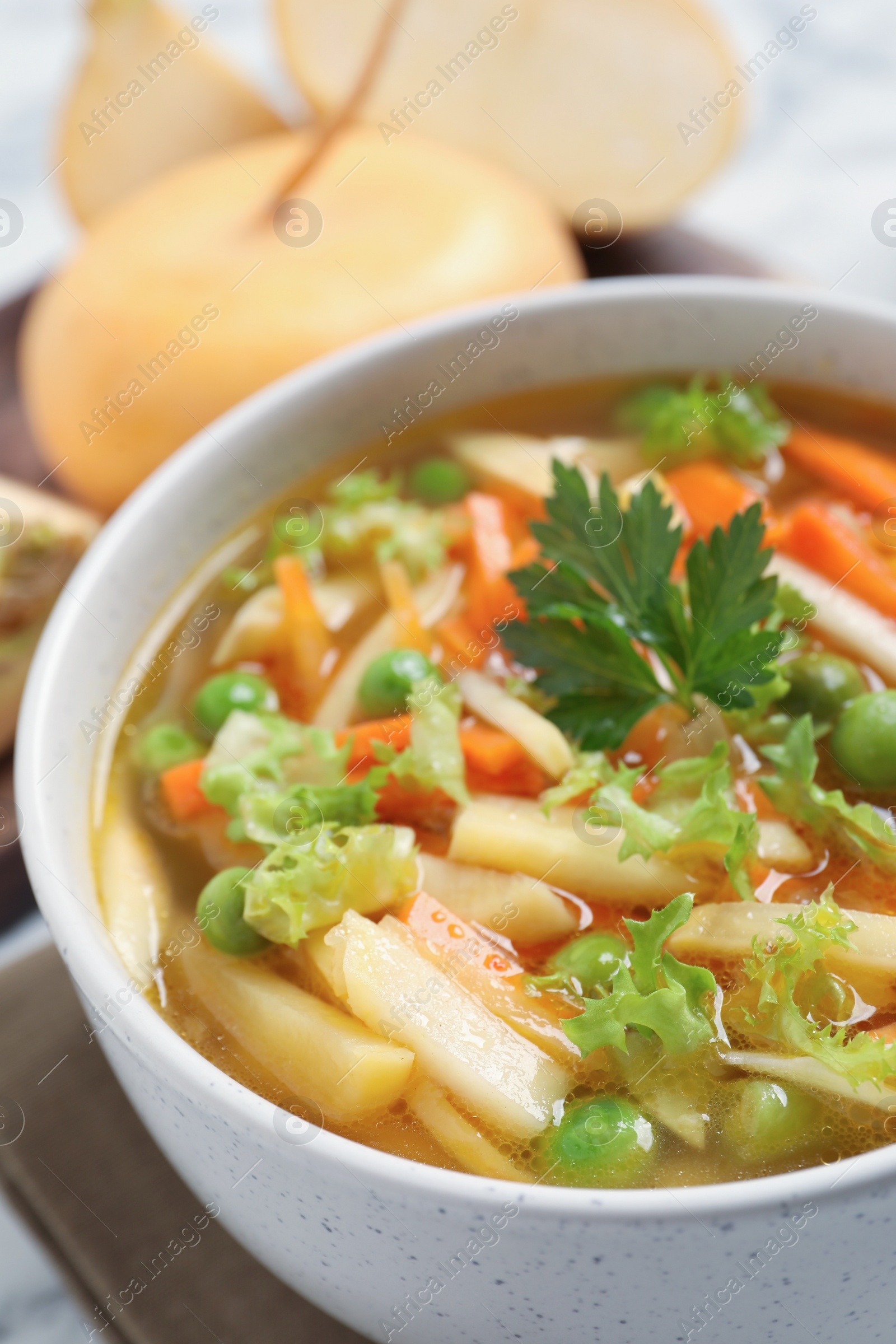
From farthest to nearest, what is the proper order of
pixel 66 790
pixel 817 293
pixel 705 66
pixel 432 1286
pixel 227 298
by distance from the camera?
pixel 705 66 → pixel 227 298 → pixel 817 293 → pixel 66 790 → pixel 432 1286

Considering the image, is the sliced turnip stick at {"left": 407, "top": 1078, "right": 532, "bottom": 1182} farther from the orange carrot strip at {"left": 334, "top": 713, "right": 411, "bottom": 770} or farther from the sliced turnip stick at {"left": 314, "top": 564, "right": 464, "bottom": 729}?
the sliced turnip stick at {"left": 314, "top": 564, "right": 464, "bottom": 729}

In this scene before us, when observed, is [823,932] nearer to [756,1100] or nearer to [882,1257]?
[756,1100]

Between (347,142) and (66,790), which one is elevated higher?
(347,142)

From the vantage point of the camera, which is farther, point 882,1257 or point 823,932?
point 823,932

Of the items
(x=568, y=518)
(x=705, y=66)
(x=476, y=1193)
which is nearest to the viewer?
(x=476, y=1193)

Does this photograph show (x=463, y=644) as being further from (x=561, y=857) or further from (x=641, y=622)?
(x=561, y=857)

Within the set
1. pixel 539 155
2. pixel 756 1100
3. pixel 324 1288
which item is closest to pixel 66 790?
pixel 324 1288
